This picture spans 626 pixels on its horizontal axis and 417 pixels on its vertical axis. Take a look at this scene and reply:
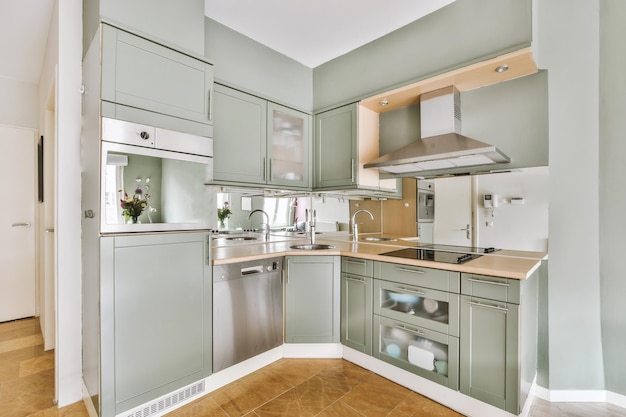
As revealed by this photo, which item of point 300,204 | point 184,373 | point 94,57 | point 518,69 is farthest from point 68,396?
point 518,69

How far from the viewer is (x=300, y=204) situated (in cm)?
338

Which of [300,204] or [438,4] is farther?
[300,204]

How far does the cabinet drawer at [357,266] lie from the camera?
217 cm

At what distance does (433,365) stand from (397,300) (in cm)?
44

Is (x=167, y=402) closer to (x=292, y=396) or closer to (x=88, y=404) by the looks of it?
(x=88, y=404)

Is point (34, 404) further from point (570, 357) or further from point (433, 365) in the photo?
point (570, 357)

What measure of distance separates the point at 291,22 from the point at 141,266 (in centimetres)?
214

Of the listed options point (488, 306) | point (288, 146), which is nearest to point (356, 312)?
point (488, 306)

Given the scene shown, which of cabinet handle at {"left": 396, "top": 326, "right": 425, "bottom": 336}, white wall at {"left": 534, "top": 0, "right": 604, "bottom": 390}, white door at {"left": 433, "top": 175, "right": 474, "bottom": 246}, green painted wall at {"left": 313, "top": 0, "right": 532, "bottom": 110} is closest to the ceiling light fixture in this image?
green painted wall at {"left": 313, "top": 0, "right": 532, "bottom": 110}

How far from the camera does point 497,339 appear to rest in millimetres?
1564

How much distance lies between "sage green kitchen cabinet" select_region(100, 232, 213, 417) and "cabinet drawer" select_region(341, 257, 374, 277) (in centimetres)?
104

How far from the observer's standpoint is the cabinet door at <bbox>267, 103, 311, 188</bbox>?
2662 millimetres

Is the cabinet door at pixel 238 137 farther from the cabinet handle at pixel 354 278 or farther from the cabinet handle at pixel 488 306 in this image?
the cabinet handle at pixel 488 306

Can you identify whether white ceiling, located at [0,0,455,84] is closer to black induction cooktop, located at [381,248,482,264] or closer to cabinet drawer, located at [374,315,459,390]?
black induction cooktop, located at [381,248,482,264]
